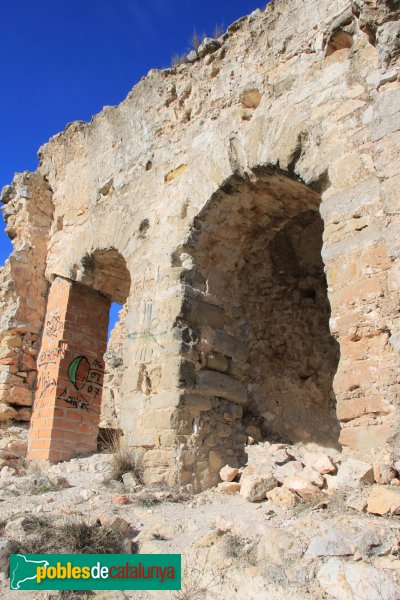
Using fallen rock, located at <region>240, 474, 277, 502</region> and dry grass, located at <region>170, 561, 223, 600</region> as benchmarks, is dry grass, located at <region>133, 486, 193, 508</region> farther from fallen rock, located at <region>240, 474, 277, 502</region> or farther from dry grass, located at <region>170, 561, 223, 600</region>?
dry grass, located at <region>170, 561, 223, 600</region>

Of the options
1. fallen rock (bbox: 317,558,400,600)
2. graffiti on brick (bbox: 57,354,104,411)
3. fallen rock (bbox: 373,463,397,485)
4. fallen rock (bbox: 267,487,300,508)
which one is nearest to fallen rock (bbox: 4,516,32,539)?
fallen rock (bbox: 267,487,300,508)

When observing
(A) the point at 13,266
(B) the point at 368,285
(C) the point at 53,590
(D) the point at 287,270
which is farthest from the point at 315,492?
(A) the point at 13,266

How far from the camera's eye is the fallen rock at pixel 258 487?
134 inches

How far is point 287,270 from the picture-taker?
646 cm

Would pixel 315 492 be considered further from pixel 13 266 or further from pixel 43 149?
pixel 43 149

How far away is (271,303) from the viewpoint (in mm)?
6445

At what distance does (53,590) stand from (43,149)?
6.01m

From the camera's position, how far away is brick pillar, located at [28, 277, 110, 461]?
5539mm

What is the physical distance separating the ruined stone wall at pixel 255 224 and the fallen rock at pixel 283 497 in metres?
0.46

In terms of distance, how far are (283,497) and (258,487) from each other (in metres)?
0.32

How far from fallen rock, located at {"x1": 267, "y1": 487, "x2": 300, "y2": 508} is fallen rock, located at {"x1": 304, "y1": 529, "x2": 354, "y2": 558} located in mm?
731

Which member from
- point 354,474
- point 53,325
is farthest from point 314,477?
point 53,325

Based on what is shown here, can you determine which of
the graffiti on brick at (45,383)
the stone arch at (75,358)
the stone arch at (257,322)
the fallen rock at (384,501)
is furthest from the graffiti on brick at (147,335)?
the fallen rock at (384,501)

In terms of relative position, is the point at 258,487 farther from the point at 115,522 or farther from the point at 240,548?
the point at 115,522
